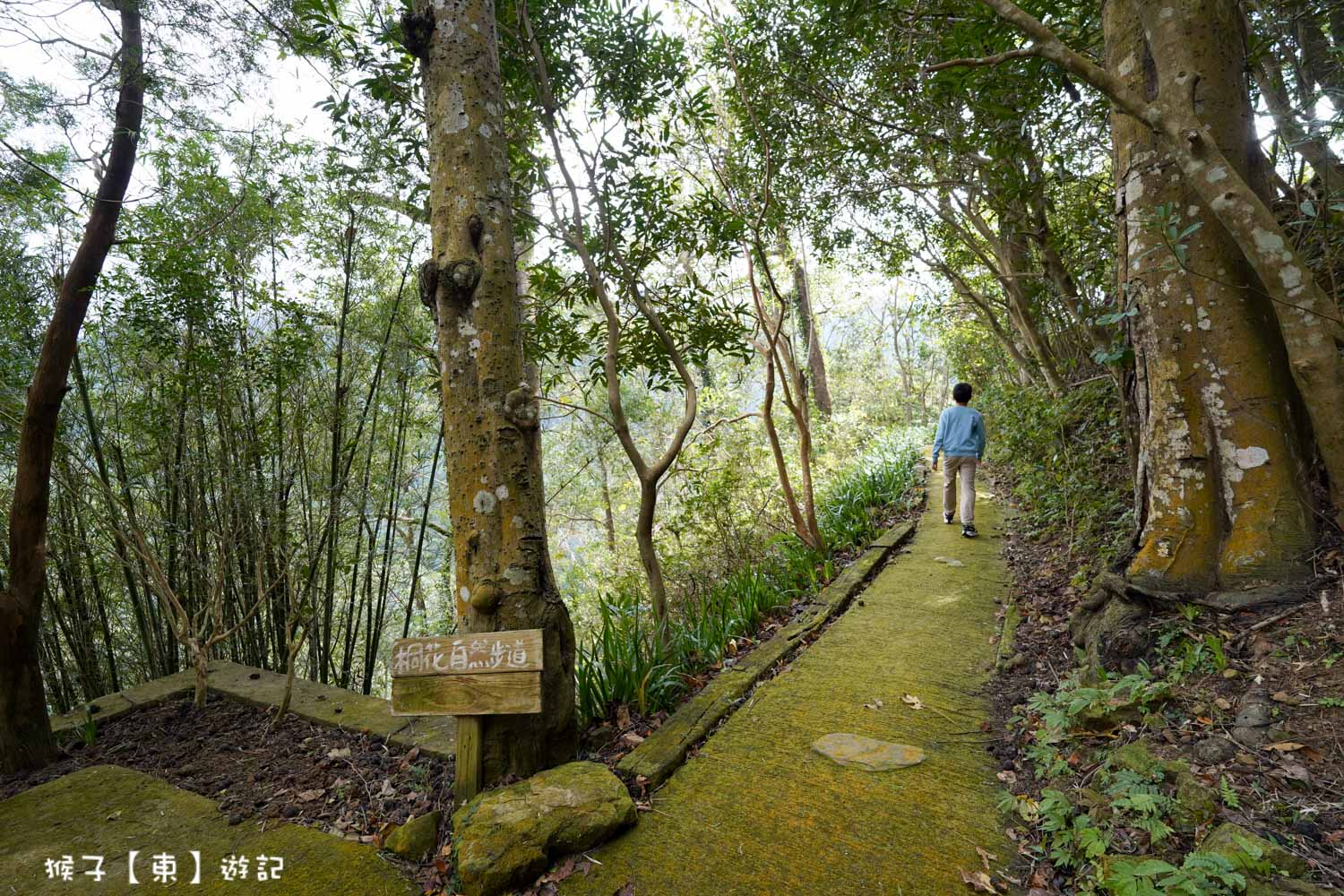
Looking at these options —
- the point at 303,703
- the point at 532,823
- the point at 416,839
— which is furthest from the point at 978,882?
the point at 303,703

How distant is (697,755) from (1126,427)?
3121 millimetres

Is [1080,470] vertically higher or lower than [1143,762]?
higher

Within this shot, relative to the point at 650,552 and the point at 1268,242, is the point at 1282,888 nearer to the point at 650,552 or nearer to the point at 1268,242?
the point at 1268,242

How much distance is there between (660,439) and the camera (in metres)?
16.8

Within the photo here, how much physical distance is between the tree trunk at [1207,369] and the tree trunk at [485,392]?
276 cm

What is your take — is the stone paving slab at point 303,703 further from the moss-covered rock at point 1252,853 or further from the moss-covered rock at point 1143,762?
the moss-covered rock at point 1252,853

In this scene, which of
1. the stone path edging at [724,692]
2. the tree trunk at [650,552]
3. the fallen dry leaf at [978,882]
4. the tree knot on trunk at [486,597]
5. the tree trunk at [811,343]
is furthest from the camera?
the tree trunk at [811,343]

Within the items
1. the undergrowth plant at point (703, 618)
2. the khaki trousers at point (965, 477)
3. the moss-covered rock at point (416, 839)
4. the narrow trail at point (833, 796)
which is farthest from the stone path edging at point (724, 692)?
the khaki trousers at point (965, 477)

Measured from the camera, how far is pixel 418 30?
2.66 meters

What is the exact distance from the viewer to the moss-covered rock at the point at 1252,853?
1510mm

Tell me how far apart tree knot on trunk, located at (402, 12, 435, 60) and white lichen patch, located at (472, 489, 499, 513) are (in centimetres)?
201

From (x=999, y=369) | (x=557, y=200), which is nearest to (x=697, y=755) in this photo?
(x=557, y=200)

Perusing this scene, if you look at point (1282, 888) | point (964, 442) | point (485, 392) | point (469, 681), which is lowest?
point (1282, 888)

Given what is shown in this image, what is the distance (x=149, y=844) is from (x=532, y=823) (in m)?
1.86
